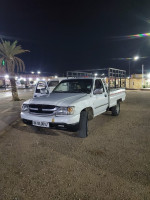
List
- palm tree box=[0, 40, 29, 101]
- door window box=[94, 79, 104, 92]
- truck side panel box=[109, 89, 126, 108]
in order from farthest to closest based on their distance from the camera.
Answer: palm tree box=[0, 40, 29, 101] → truck side panel box=[109, 89, 126, 108] → door window box=[94, 79, 104, 92]

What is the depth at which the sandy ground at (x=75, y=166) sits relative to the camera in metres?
2.36

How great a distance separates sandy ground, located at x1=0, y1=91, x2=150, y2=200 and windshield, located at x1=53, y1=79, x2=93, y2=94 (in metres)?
1.53

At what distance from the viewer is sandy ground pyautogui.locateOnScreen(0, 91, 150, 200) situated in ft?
7.73

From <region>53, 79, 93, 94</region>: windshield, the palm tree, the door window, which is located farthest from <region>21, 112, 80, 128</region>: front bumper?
the palm tree

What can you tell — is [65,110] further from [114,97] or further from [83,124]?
[114,97]

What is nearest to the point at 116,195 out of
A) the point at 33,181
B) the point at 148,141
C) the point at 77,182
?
the point at 77,182

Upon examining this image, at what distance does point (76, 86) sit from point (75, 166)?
3.19 meters

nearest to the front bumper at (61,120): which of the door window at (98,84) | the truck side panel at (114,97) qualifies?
the door window at (98,84)

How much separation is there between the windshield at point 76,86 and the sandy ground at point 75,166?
153 cm

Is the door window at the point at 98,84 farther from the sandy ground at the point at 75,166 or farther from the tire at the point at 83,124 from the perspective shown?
the sandy ground at the point at 75,166

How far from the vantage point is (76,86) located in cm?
564

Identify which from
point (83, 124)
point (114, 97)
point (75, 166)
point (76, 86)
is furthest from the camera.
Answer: point (114, 97)

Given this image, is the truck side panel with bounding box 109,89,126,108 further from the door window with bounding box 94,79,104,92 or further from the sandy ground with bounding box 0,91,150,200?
the sandy ground with bounding box 0,91,150,200

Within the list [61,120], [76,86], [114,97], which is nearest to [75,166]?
[61,120]
